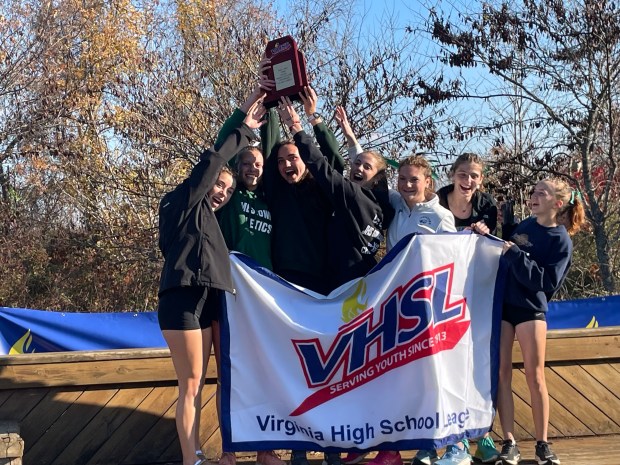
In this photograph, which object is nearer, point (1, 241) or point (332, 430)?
point (332, 430)

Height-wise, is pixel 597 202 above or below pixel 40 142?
below

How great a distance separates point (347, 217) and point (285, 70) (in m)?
1.04

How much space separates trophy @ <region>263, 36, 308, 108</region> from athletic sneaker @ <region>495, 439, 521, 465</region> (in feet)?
8.09

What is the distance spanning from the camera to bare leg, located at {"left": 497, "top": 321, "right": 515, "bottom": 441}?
4.84 meters

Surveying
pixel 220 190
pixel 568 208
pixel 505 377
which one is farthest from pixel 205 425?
pixel 568 208

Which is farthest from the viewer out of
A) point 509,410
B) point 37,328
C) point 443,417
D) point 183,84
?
point 183,84

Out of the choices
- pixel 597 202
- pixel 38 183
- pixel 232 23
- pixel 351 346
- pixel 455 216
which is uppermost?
pixel 232 23

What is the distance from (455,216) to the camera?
5.12m

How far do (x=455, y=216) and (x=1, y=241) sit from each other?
13.4 metres

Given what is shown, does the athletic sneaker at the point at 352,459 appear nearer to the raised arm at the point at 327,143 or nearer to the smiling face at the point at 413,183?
the smiling face at the point at 413,183

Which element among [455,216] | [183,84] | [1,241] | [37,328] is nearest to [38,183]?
[1,241]

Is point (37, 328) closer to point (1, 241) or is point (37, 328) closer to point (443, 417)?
point (443, 417)

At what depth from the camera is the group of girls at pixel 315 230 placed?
4398 mm

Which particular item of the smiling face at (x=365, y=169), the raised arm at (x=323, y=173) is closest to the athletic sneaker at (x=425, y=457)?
the raised arm at (x=323, y=173)
